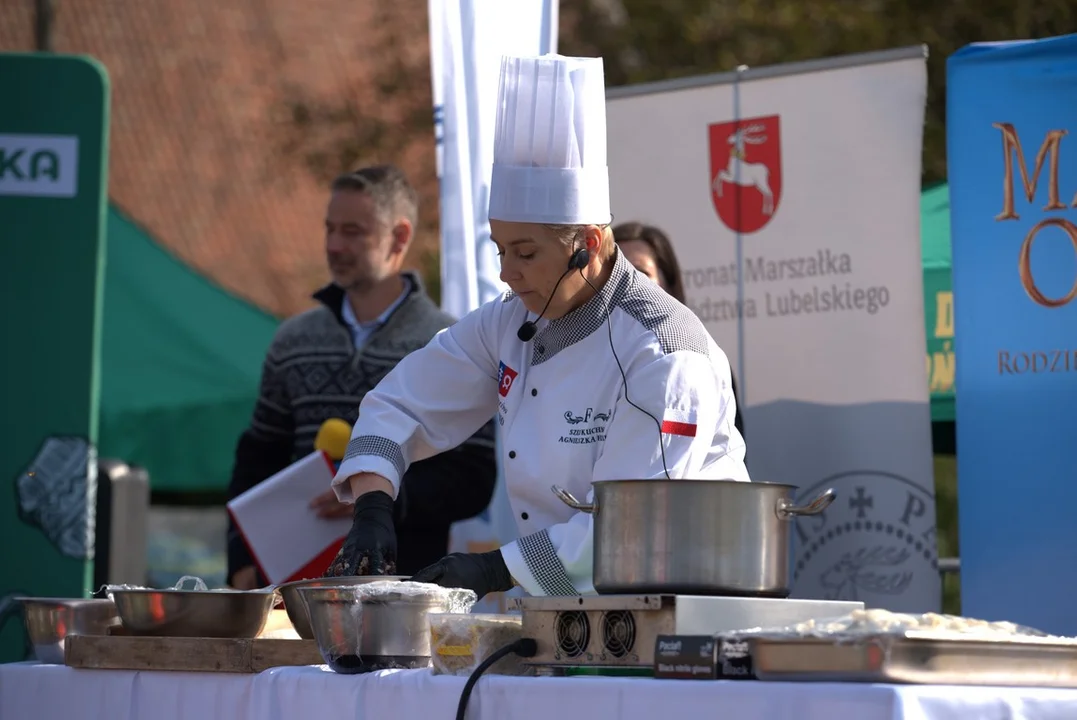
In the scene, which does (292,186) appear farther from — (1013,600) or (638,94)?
(1013,600)

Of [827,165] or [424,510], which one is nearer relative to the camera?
[424,510]

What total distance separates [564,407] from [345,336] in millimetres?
1683

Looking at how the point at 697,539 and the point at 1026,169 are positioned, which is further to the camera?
the point at 1026,169

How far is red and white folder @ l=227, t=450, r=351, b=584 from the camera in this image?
4348 mm

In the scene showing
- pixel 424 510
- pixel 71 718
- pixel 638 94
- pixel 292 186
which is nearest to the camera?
pixel 71 718

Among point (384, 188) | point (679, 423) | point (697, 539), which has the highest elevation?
point (384, 188)

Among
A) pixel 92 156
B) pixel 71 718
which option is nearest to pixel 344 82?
pixel 92 156

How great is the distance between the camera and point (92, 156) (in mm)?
5535

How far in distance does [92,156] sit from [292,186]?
14.3 metres

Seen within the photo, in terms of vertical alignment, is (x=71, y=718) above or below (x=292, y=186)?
below

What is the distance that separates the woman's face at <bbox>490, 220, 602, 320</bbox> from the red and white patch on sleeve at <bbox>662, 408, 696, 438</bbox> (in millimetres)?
355

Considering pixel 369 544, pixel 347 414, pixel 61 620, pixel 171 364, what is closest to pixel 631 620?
pixel 369 544

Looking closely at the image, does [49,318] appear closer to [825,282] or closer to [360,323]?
[360,323]

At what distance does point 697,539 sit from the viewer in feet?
8.04
